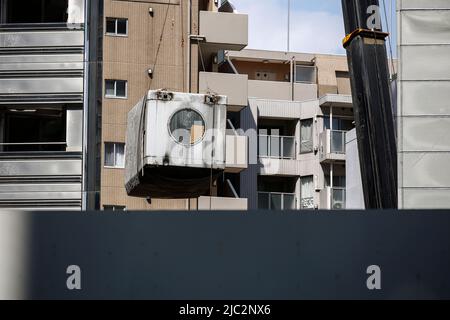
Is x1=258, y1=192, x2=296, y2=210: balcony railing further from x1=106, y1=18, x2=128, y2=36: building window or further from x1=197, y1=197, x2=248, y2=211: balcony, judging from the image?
x1=106, y1=18, x2=128, y2=36: building window

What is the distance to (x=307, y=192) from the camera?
48.5 m

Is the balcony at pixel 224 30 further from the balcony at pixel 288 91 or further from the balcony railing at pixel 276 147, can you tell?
the balcony at pixel 288 91

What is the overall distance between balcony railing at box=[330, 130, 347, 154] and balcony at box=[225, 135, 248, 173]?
594cm

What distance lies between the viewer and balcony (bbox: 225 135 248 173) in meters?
41.4

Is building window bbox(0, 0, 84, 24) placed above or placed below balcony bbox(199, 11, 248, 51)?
below

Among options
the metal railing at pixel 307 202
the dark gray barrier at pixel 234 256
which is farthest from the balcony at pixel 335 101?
the dark gray barrier at pixel 234 256

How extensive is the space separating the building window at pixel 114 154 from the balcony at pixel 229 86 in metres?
4.32

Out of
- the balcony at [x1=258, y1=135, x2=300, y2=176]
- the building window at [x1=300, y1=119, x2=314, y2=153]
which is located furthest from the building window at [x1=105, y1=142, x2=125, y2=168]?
the building window at [x1=300, y1=119, x2=314, y2=153]

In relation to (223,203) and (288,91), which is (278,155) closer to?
(288,91)

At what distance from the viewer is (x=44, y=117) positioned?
30.8 meters

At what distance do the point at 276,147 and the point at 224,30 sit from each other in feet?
33.7

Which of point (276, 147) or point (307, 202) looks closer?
point (307, 202)

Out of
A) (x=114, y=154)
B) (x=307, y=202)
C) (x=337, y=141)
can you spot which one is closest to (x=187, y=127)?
(x=114, y=154)

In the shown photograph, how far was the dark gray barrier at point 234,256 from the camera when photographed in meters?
9.32
